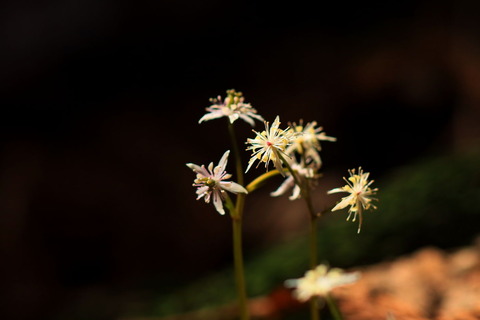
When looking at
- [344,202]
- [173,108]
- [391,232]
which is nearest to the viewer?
[344,202]

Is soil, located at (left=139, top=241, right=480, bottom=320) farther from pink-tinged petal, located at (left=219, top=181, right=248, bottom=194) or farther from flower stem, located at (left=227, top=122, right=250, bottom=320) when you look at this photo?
pink-tinged petal, located at (left=219, top=181, right=248, bottom=194)

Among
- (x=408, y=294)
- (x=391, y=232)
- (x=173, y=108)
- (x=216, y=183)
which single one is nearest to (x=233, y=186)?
(x=216, y=183)

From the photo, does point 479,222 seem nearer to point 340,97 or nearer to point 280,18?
point 340,97

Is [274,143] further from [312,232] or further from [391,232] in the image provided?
[391,232]

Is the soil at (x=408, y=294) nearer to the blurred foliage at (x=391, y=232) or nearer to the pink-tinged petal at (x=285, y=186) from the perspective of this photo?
the blurred foliage at (x=391, y=232)

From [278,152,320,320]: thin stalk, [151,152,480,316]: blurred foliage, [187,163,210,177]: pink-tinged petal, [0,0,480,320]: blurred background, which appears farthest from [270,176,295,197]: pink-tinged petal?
[0,0,480,320]: blurred background
